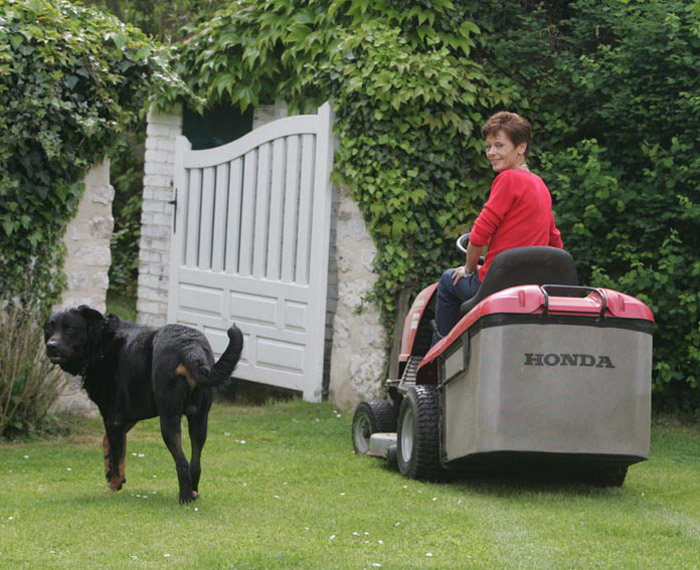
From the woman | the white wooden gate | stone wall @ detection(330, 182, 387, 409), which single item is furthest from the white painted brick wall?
the woman

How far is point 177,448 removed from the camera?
5.64 metres

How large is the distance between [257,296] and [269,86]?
6.40 ft

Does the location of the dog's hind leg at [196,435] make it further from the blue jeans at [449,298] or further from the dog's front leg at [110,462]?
the blue jeans at [449,298]

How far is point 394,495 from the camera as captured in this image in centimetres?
616

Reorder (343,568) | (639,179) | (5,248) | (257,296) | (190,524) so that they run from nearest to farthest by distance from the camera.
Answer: (343,568) < (190,524) < (5,248) < (639,179) < (257,296)

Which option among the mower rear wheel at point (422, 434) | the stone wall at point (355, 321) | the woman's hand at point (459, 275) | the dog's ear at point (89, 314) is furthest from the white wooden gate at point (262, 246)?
the dog's ear at point (89, 314)

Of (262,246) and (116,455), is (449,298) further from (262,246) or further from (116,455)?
(262,246)

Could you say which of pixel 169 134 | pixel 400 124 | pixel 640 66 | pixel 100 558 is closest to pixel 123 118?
pixel 400 124

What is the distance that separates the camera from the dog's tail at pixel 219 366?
5465 millimetres

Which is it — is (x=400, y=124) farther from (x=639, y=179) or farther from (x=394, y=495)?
(x=394, y=495)

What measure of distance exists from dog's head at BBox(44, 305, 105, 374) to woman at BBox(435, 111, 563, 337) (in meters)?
1.96

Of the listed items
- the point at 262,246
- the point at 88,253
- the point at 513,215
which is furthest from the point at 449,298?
the point at 262,246

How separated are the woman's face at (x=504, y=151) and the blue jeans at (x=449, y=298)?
60 cm

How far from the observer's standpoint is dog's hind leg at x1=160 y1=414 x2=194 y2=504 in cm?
564
